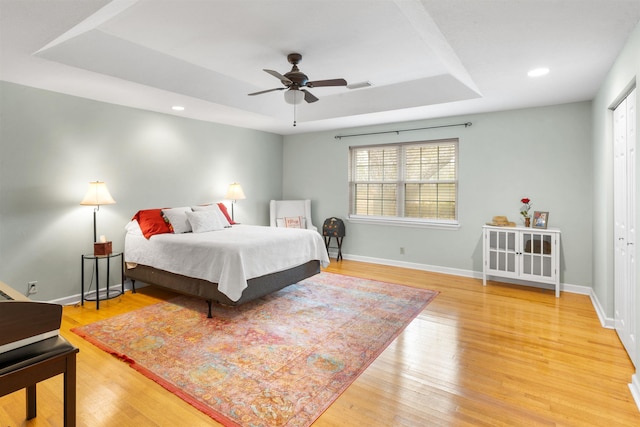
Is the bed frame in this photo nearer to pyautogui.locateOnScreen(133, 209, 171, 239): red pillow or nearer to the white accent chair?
pyautogui.locateOnScreen(133, 209, 171, 239): red pillow

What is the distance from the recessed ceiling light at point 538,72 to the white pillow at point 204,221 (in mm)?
3917

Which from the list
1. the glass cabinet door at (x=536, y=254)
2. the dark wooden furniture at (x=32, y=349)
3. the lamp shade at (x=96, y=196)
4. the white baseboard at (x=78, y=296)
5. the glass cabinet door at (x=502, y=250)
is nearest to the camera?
the dark wooden furniture at (x=32, y=349)

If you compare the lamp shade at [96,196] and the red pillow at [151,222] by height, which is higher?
the lamp shade at [96,196]

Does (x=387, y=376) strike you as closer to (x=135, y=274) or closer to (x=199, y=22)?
(x=199, y=22)

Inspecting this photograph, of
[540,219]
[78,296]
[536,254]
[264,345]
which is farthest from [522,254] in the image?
[78,296]

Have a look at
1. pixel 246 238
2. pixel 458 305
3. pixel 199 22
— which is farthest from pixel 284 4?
pixel 458 305

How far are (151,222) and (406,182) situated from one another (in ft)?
12.6

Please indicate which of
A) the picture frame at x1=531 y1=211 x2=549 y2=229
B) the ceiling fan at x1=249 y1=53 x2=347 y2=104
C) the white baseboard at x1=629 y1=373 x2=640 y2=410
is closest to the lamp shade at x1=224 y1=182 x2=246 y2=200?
the ceiling fan at x1=249 y1=53 x2=347 y2=104

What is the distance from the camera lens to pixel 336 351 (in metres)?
2.74

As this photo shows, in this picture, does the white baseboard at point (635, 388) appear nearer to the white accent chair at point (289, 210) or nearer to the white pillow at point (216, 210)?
the white pillow at point (216, 210)

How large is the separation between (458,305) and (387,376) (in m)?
1.79

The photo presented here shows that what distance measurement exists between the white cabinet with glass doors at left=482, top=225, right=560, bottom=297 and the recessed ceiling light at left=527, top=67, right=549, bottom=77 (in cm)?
191

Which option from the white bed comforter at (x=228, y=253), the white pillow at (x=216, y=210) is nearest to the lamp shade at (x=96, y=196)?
the white bed comforter at (x=228, y=253)

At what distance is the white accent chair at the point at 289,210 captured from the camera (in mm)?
Result: 6199
